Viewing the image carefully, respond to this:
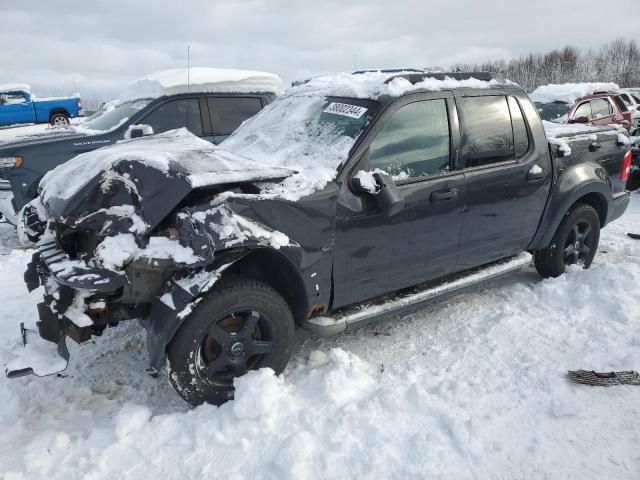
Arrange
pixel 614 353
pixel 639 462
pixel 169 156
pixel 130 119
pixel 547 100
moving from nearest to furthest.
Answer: pixel 639 462, pixel 169 156, pixel 614 353, pixel 130 119, pixel 547 100

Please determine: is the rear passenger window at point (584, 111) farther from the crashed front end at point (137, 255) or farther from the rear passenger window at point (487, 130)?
the crashed front end at point (137, 255)

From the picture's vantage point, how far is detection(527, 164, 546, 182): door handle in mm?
3934

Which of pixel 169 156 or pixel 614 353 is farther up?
pixel 169 156

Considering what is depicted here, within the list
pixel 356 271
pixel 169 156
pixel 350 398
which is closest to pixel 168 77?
pixel 169 156

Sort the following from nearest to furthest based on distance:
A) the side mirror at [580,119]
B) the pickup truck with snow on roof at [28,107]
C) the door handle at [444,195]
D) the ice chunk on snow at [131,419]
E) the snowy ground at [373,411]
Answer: the snowy ground at [373,411] → the ice chunk on snow at [131,419] → the door handle at [444,195] → the side mirror at [580,119] → the pickup truck with snow on roof at [28,107]

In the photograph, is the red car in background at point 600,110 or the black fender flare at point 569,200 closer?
the black fender flare at point 569,200

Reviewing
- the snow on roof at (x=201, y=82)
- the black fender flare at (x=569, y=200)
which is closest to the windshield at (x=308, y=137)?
Answer: the black fender flare at (x=569, y=200)

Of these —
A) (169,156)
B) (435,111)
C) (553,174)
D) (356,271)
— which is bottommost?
(356,271)

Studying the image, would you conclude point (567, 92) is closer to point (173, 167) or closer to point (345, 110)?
point (345, 110)

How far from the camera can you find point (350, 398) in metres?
2.85

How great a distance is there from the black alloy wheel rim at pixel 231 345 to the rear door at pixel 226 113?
4.37 metres

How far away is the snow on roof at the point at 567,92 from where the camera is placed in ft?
44.7

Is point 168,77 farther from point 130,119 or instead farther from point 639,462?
point 639,462

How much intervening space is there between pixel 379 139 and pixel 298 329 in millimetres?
1599
